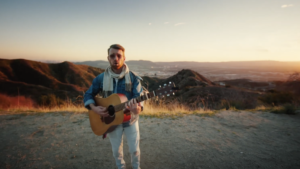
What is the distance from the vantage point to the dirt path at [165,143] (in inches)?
116

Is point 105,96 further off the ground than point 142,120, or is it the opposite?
point 105,96

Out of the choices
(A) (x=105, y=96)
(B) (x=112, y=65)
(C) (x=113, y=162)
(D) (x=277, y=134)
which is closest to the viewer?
(B) (x=112, y=65)

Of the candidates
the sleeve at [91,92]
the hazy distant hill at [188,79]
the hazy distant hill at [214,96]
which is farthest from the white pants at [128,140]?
the hazy distant hill at [188,79]

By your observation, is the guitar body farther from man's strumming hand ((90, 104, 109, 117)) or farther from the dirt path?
the dirt path

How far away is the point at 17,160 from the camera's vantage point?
2.93 metres

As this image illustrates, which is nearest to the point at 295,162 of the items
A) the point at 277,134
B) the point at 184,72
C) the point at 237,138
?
the point at 237,138

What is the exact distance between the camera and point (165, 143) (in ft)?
12.2

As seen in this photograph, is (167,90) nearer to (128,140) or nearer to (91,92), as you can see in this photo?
(128,140)

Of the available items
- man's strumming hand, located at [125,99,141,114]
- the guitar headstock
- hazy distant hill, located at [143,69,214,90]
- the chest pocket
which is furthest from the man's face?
hazy distant hill, located at [143,69,214,90]

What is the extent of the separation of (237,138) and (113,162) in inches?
141

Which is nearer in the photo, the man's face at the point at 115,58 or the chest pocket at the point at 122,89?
the man's face at the point at 115,58

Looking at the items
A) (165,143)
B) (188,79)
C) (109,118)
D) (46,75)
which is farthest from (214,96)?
(46,75)

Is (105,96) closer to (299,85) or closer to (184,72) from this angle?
(299,85)

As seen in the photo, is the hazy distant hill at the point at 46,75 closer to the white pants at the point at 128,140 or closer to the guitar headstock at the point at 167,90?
the white pants at the point at 128,140
